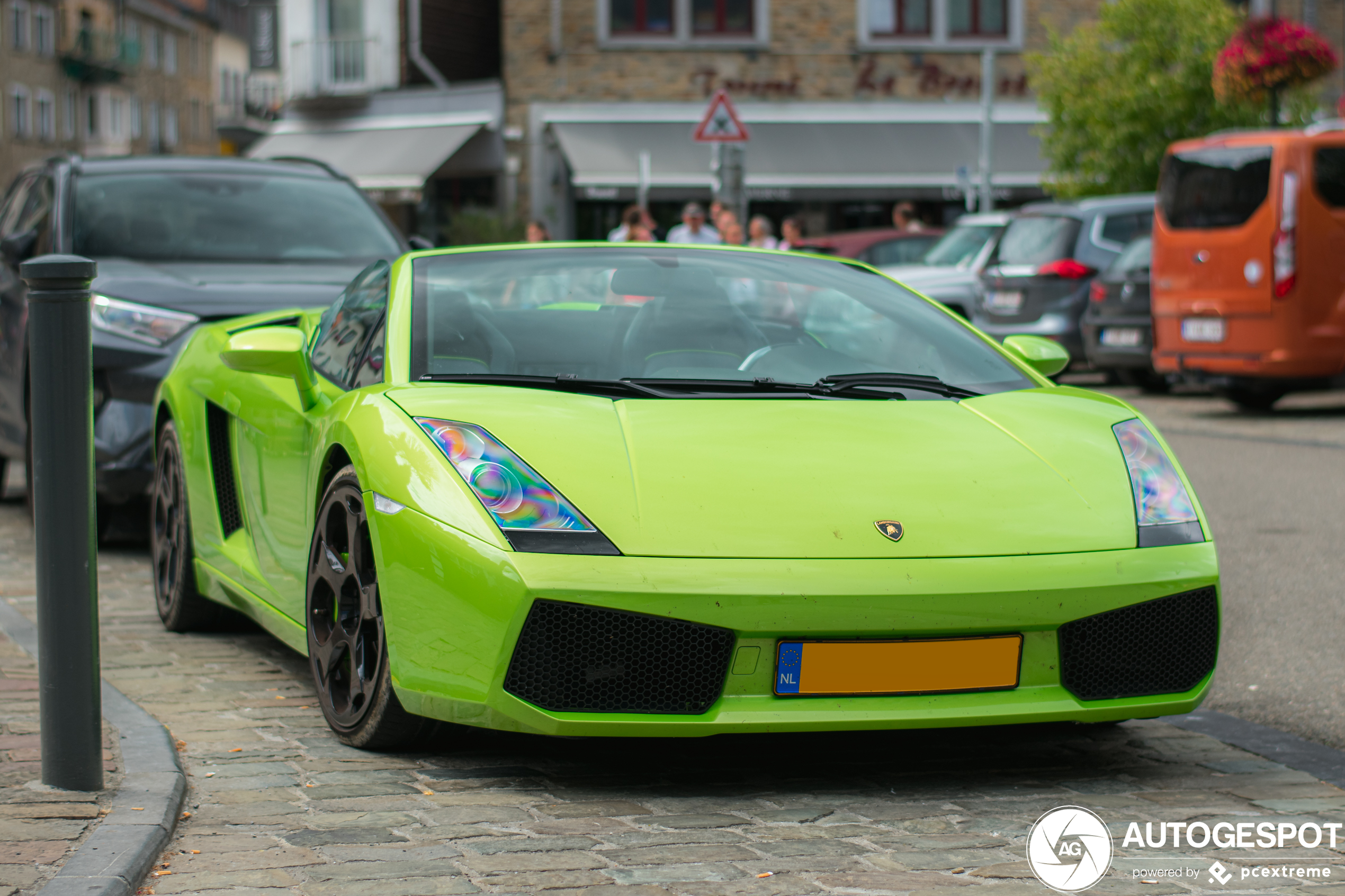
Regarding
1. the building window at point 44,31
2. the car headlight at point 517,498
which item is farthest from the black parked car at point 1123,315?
the building window at point 44,31

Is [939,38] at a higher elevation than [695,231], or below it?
higher

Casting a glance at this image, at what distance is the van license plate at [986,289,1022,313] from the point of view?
16703mm

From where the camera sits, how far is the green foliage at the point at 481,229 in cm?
2938

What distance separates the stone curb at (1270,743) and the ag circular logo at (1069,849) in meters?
0.70

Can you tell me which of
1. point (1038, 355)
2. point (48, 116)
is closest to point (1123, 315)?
point (1038, 355)

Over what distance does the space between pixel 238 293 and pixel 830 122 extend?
84.9 feet

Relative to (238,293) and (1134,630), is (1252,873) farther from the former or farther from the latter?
(238,293)

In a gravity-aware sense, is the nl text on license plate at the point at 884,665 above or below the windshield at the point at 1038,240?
below

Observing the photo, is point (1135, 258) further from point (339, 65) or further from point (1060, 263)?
point (339, 65)

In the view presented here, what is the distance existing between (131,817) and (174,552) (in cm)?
237

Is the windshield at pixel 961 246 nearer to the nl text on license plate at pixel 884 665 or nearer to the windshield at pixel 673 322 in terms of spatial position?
the windshield at pixel 673 322

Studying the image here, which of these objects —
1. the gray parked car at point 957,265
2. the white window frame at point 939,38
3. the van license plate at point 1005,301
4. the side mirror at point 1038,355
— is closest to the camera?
the side mirror at point 1038,355

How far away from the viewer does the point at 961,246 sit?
19.0 meters

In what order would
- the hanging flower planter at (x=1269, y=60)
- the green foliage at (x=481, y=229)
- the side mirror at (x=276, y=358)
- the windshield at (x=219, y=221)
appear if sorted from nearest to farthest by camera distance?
the side mirror at (x=276, y=358)
the windshield at (x=219, y=221)
the hanging flower planter at (x=1269, y=60)
the green foliage at (x=481, y=229)
